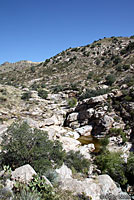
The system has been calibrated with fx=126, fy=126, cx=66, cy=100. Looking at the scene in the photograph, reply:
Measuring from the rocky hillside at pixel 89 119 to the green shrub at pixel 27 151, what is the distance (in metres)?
0.39

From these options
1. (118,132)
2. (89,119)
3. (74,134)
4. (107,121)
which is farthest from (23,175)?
(89,119)

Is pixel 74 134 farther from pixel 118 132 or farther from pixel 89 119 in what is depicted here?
pixel 118 132

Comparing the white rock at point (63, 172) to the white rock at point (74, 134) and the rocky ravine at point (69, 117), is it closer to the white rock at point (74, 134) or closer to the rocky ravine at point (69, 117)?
the rocky ravine at point (69, 117)

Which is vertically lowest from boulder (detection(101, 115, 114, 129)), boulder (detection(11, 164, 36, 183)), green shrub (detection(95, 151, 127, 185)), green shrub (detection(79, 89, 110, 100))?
green shrub (detection(95, 151, 127, 185))

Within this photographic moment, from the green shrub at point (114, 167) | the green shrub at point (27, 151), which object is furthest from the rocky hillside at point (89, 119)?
the green shrub at point (27, 151)

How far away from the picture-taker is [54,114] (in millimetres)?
18484

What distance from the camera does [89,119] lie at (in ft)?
57.3

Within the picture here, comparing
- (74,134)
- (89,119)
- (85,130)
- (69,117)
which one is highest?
(69,117)

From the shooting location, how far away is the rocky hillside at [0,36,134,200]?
656 cm

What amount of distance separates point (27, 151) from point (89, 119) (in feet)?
40.6

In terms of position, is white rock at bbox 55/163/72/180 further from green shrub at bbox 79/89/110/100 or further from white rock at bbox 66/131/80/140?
green shrub at bbox 79/89/110/100

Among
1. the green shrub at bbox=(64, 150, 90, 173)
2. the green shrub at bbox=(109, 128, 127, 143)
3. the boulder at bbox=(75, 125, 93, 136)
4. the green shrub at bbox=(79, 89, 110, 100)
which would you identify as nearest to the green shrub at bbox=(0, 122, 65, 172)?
the green shrub at bbox=(64, 150, 90, 173)

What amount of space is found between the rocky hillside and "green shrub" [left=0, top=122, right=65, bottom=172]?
39 centimetres

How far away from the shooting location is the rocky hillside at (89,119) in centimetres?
656
